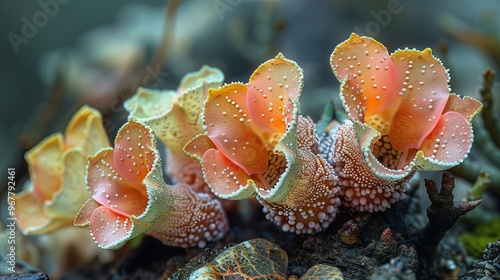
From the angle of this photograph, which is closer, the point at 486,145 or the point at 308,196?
the point at 308,196

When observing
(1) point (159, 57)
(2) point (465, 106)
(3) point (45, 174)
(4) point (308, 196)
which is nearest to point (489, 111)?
(2) point (465, 106)

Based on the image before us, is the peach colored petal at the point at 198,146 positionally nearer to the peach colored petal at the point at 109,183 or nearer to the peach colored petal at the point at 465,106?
the peach colored petal at the point at 109,183

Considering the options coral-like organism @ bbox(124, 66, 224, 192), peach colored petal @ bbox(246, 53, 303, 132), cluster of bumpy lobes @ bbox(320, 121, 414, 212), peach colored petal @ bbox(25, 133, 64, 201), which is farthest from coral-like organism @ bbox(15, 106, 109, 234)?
cluster of bumpy lobes @ bbox(320, 121, 414, 212)

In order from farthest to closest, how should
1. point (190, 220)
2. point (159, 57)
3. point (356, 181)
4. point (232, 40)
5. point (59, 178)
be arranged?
point (232, 40), point (159, 57), point (59, 178), point (190, 220), point (356, 181)

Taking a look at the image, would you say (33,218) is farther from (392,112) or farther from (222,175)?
(392,112)

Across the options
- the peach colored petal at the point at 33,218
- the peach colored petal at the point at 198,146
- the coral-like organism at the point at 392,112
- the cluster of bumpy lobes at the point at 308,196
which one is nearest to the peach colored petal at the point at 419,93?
the coral-like organism at the point at 392,112

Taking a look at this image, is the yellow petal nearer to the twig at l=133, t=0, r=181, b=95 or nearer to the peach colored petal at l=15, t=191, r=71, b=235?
the peach colored petal at l=15, t=191, r=71, b=235

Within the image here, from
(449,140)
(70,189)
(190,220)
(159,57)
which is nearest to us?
(449,140)
